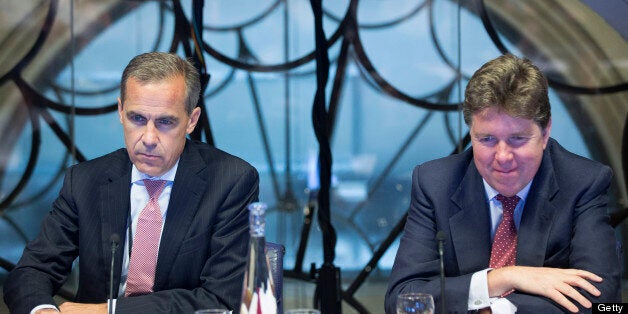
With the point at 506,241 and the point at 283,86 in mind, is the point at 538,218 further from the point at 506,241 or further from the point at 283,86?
the point at 283,86

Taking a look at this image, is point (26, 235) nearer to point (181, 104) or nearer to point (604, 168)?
point (181, 104)

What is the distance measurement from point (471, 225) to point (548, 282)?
372 millimetres

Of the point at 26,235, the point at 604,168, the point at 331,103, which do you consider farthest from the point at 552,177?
the point at 26,235

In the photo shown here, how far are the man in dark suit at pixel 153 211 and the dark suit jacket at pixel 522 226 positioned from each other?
533 millimetres

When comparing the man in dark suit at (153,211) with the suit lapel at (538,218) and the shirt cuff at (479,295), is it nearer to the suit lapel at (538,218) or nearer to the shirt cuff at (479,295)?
the shirt cuff at (479,295)

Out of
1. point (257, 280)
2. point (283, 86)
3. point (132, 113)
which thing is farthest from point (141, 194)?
point (283, 86)

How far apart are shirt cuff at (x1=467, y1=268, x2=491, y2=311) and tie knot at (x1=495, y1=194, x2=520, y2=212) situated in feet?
1.09

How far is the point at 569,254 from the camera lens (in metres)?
2.41

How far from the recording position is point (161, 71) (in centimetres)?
251

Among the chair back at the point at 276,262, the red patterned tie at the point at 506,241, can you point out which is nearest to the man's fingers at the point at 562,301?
the red patterned tie at the point at 506,241

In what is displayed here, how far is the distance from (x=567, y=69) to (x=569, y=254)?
220cm

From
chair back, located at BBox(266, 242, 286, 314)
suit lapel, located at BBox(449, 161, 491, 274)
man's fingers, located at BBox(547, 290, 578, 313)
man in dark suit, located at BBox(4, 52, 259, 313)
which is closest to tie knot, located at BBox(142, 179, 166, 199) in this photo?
man in dark suit, located at BBox(4, 52, 259, 313)

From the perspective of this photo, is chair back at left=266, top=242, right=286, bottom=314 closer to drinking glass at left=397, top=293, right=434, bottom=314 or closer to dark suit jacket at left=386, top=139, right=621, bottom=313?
dark suit jacket at left=386, top=139, right=621, bottom=313

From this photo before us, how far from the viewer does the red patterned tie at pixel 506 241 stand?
244cm
